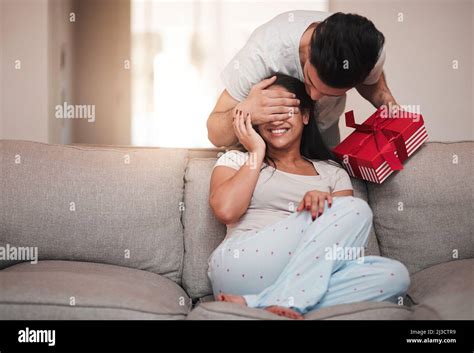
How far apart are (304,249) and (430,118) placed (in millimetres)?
1683

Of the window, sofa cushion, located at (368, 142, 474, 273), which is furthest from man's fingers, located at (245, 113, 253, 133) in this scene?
the window

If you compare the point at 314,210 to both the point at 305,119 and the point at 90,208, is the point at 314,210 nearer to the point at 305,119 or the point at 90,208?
the point at 305,119

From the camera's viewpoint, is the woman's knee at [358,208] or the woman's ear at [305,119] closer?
the woman's knee at [358,208]

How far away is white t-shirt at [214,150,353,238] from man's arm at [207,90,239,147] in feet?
0.29

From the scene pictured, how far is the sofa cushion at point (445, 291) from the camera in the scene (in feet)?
4.43

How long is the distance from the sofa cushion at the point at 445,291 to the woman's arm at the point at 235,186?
1.82 ft

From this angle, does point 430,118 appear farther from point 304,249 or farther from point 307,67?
point 304,249

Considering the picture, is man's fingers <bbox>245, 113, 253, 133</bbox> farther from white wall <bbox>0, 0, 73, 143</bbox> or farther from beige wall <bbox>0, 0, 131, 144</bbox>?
Answer: white wall <bbox>0, 0, 73, 143</bbox>

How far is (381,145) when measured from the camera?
1819mm

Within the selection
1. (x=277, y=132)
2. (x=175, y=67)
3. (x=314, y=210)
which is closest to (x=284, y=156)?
(x=277, y=132)

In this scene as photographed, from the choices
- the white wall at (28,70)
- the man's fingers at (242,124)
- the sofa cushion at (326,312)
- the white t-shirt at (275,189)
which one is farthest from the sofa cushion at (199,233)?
the white wall at (28,70)

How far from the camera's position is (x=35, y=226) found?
1778mm

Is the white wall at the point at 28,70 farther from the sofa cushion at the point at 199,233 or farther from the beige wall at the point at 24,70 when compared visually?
the sofa cushion at the point at 199,233

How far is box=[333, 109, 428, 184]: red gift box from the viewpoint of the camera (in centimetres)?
181
